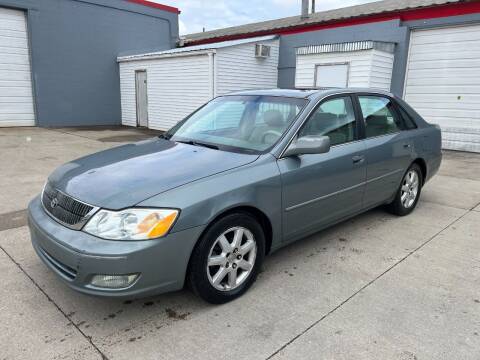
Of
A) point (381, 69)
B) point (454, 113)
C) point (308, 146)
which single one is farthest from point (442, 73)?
point (308, 146)

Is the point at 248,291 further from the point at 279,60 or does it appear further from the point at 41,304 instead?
the point at 279,60

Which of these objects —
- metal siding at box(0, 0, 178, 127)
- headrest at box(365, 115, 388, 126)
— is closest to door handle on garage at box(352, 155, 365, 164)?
headrest at box(365, 115, 388, 126)

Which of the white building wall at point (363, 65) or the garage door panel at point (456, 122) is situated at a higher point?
the white building wall at point (363, 65)

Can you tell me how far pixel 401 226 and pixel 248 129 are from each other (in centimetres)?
230

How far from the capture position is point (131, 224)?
242 cm

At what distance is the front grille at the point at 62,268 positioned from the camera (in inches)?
97.9

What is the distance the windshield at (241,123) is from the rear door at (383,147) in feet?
3.31

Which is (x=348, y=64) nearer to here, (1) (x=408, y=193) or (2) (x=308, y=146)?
(1) (x=408, y=193)

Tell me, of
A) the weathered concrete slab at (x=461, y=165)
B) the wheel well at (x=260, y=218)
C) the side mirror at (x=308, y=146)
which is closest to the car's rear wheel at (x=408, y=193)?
the side mirror at (x=308, y=146)

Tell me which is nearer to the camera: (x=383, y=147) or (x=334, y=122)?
(x=334, y=122)

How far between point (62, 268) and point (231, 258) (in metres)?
1.15

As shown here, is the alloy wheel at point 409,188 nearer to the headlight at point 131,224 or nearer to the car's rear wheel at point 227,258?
the car's rear wheel at point 227,258

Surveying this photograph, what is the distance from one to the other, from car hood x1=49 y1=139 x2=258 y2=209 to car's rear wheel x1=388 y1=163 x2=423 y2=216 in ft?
8.19

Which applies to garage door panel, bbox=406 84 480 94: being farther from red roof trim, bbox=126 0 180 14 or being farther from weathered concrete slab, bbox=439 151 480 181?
red roof trim, bbox=126 0 180 14
